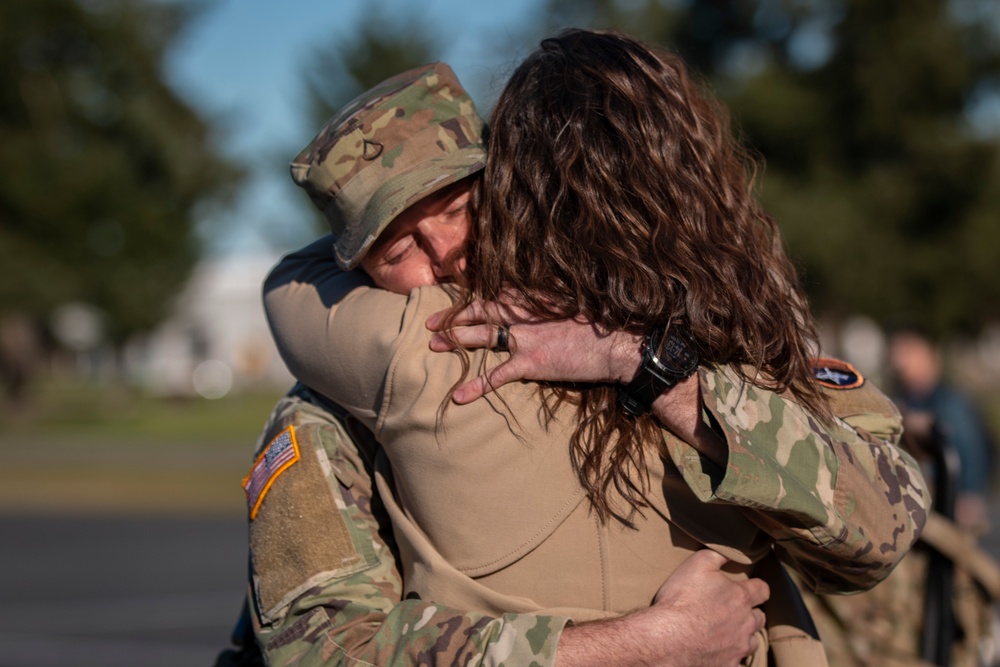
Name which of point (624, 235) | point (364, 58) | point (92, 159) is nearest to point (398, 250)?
point (624, 235)

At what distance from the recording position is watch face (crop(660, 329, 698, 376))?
185cm

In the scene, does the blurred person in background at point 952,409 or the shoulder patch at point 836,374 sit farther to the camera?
the blurred person in background at point 952,409

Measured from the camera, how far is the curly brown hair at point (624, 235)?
1867mm

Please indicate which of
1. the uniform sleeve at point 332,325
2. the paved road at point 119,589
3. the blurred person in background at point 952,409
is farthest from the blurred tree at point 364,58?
the uniform sleeve at point 332,325

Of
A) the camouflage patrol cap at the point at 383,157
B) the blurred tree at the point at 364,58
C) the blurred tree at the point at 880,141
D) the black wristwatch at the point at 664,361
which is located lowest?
the blurred tree at the point at 880,141

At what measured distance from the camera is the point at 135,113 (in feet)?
95.0

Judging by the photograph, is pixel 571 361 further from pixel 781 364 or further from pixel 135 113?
pixel 135 113

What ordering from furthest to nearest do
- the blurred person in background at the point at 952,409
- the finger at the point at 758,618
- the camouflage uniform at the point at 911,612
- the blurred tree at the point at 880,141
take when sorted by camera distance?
the blurred tree at the point at 880,141
the blurred person in background at the point at 952,409
the camouflage uniform at the point at 911,612
the finger at the point at 758,618

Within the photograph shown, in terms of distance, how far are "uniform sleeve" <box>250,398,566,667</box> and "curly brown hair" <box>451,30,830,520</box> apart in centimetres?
29

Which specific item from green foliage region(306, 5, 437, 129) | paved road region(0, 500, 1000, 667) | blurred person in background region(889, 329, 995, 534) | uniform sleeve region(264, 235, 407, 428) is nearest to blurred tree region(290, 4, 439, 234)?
green foliage region(306, 5, 437, 129)

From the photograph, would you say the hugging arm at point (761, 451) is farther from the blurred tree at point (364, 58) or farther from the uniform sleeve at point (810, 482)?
the blurred tree at point (364, 58)

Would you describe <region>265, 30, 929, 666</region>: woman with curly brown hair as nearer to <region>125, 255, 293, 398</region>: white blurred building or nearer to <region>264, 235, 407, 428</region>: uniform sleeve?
<region>264, 235, 407, 428</region>: uniform sleeve

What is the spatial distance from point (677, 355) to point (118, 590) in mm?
9048

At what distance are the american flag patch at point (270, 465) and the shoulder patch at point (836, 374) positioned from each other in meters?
0.97
